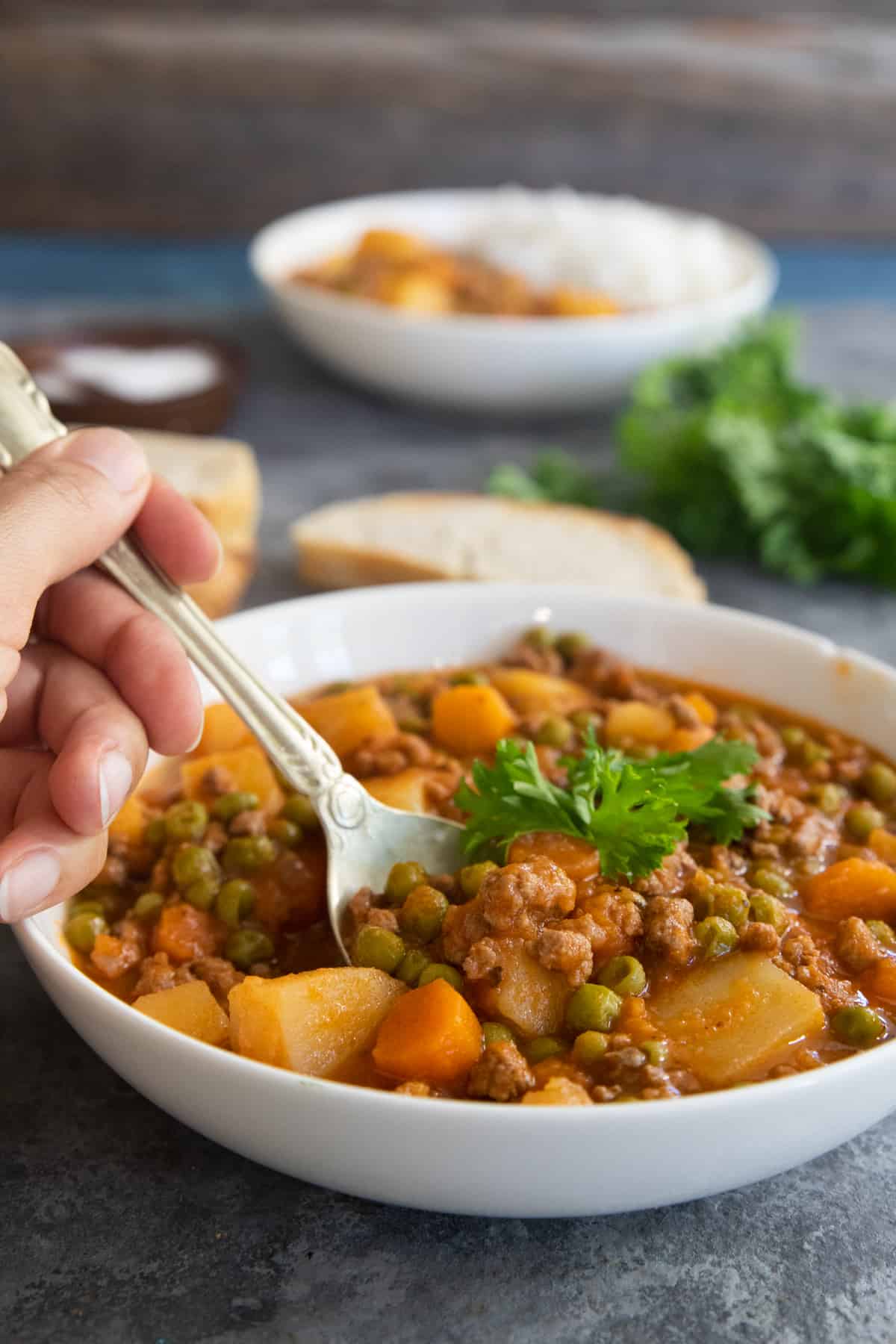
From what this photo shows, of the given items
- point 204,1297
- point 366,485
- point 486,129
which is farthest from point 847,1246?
point 486,129

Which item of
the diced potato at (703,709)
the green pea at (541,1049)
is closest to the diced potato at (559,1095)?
the green pea at (541,1049)

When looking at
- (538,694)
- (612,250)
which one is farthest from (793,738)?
(612,250)

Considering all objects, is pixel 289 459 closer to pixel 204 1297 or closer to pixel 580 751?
pixel 580 751

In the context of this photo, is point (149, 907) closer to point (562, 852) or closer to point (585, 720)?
point (562, 852)

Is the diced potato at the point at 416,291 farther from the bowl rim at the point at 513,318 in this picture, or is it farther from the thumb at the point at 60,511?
the thumb at the point at 60,511

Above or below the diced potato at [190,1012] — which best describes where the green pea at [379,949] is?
above

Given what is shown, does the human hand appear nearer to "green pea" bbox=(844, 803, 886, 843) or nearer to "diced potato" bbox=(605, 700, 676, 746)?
"diced potato" bbox=(605, 700, 676, 746)
